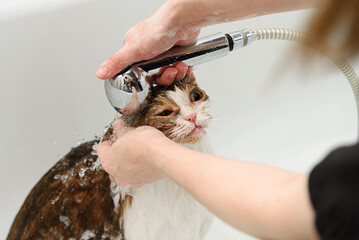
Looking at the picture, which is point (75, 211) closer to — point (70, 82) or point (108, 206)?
point (108, 206)

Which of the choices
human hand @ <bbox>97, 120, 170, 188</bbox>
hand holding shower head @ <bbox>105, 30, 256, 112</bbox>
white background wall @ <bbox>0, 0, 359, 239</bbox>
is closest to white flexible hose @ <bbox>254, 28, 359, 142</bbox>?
white background wall @ <bbox>0, 0, 359, 239</bbox>

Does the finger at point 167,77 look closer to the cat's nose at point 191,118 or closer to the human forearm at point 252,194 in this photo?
the cat's nose at point 191,118

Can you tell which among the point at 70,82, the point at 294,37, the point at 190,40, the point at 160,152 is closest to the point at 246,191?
the point at 160,152

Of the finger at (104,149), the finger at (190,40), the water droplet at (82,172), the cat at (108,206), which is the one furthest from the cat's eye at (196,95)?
the water droplet at (82,172)

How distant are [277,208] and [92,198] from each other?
65cm

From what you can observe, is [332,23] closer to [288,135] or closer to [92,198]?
[92,198]

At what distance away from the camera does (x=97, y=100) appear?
4.56ft

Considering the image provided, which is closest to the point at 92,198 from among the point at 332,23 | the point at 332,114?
the point at 332,23

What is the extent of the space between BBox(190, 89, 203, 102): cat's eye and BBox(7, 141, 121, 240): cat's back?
332mm

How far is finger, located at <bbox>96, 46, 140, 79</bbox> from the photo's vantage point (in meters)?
0.86

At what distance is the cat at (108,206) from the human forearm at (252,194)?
0.33m

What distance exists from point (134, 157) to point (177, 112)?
0.53 ft

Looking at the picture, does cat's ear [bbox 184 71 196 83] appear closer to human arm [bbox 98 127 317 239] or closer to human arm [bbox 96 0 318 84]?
human arm [bbox 96 0 318 84]

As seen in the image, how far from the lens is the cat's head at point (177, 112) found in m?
0.86
